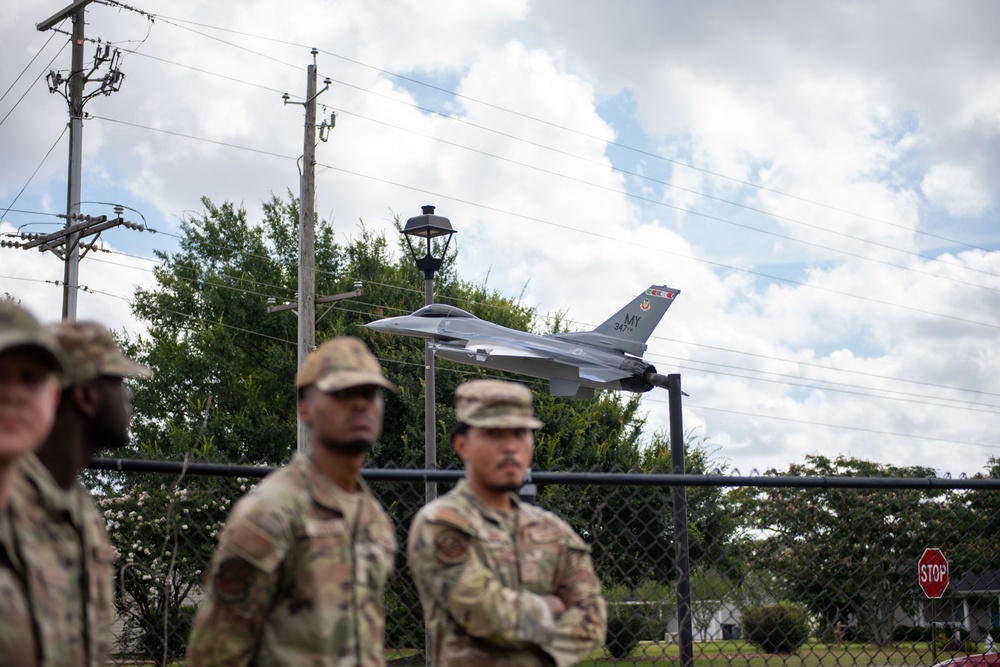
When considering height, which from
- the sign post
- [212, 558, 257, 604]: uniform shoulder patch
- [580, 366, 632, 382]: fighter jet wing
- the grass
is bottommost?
the grass

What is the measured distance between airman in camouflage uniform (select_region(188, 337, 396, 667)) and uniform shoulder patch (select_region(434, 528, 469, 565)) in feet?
0.64

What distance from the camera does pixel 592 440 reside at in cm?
3006

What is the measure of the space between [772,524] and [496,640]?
2.14m

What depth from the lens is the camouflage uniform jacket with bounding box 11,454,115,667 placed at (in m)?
1.97

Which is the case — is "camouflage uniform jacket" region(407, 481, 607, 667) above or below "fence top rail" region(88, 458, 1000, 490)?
below

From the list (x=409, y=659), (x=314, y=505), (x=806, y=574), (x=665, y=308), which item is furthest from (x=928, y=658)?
(x=665, y=308)

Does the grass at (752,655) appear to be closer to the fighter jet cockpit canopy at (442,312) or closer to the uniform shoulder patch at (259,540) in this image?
the uniform shoulder patch at (259,540)

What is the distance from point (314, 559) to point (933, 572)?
337cm

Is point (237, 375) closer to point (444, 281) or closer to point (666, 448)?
point (444, 281)

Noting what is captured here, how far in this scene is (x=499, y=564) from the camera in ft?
10.1

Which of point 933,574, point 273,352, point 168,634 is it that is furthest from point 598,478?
point 273,352

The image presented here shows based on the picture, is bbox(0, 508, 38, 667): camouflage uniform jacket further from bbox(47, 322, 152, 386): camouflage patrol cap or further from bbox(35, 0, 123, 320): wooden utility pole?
bbox(35, 0, 123, 320): wooden utility pole

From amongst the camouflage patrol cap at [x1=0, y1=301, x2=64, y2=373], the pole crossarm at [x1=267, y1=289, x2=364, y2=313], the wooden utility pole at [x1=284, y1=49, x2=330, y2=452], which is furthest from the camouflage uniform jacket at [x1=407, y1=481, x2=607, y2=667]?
the pole crossarm at [x1=267, y1=289, x2=364, y2=313]

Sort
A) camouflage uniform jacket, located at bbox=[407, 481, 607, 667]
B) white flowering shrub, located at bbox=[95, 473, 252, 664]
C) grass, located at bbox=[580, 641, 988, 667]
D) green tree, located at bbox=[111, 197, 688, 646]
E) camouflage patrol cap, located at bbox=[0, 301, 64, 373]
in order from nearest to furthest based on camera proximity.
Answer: camouflage patrol cap, located at bbox=[0, 301, 64, 373] → camouflage uniform jacket, located at bbox=[407, 481, 607, 667] → white flowering shrub, located at bbox=[95, 473, 252, 664] → grass, located at bbox=[580, 641, 988, 667] → green tree, located at bbox=[111, 197, 688, 646]
